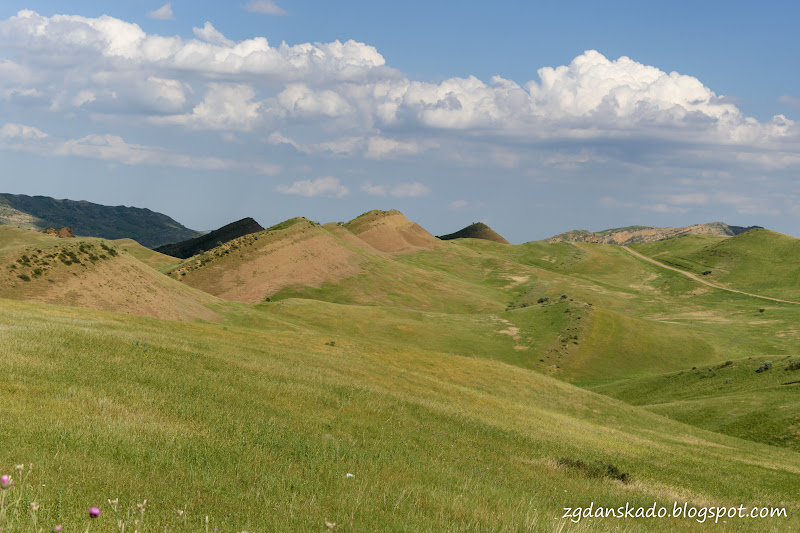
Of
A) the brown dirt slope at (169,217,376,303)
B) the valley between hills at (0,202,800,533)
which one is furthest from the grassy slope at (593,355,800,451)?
the brown dirt slope at (169,217,376,303)

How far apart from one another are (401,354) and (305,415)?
3372 centimetres

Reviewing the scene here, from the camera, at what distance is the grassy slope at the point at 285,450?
10430 mm

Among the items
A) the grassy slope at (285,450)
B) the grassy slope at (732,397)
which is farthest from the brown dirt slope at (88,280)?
the grassy slope at (732,397)

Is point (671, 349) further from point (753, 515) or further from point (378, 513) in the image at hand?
point (378, 513)

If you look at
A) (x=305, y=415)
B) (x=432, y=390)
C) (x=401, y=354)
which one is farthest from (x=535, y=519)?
(x=401, y=354)

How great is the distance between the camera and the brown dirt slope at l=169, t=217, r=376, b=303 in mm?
125000

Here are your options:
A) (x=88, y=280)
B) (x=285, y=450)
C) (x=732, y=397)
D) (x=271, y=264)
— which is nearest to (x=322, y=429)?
(x=285, y=450)

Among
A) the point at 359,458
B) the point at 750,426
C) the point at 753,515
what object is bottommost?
the point at 750,426

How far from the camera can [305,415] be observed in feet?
61.9

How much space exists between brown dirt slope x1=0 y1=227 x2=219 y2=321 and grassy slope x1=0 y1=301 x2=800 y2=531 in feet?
124

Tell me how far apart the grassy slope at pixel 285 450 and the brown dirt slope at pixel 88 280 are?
37647 mm

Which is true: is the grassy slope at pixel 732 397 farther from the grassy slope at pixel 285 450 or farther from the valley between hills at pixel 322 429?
the grassy slope at pixel 285 450

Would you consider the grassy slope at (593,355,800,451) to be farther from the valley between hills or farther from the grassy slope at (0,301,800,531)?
the grassy slope at (0,301,800,531)

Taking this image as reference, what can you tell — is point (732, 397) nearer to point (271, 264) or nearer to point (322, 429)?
point (322, 429)
